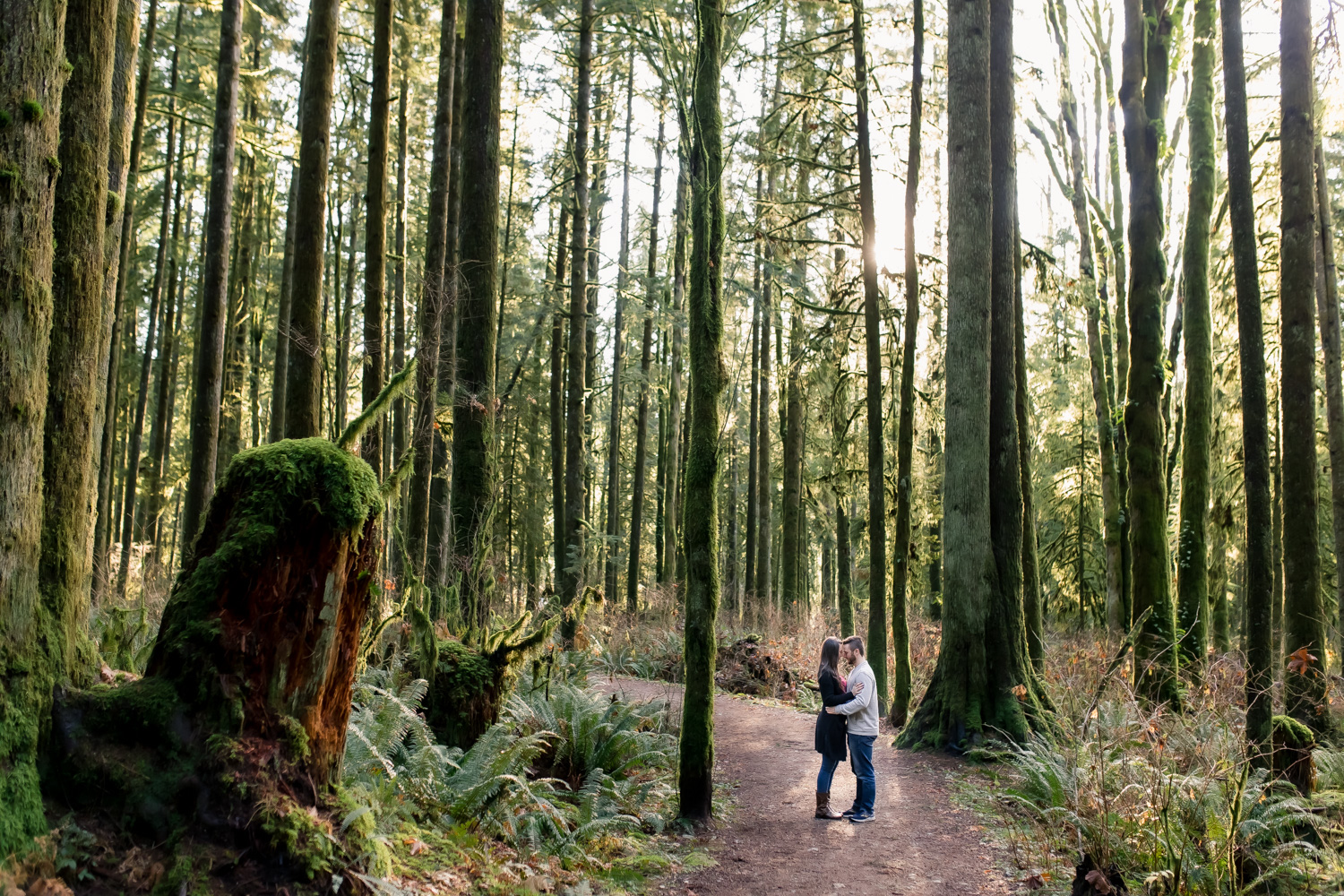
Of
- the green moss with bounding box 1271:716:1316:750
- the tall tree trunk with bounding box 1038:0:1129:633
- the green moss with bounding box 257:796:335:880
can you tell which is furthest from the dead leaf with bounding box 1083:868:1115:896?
the tall tree trunk with bounding box 1038:0:1129:633

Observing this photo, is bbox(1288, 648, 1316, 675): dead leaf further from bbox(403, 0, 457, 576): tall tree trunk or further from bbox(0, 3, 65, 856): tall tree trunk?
bbox(403, 0, 457, 576): tall tree trunk

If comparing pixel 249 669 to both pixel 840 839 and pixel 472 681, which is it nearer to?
pixel 472 681

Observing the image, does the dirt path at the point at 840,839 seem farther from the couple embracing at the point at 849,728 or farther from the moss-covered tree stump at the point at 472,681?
the moss-covered tree stump at the point at 472,681

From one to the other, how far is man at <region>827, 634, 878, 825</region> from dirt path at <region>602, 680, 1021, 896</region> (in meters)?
0.20

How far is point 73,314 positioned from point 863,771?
22.0 ft

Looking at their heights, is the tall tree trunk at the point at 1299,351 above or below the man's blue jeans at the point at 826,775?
above

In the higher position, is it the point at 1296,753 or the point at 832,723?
the point at 832,723

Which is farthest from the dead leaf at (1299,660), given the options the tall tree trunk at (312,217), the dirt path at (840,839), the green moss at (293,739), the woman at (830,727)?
the tall tree trunk at (312,217)

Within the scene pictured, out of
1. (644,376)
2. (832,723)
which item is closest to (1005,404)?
(832,723)

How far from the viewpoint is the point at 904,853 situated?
6.29 m

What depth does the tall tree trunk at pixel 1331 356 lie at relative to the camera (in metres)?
12.2

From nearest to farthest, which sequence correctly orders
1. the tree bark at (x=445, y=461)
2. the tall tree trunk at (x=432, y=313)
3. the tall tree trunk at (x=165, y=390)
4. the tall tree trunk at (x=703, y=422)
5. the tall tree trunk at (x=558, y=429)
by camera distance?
1. the tall tree trunk at (x=703, y=422)
2. the tree bark at (x=445, y=461)
3. the tall tree trunk at (x=432, y=313)
4. the tall tree trunk at (x=165, y=390)
5. the tall tree trunk at (x=558, y=429)

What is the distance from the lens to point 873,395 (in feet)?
40.8

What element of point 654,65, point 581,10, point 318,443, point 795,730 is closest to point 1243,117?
point 654,65
